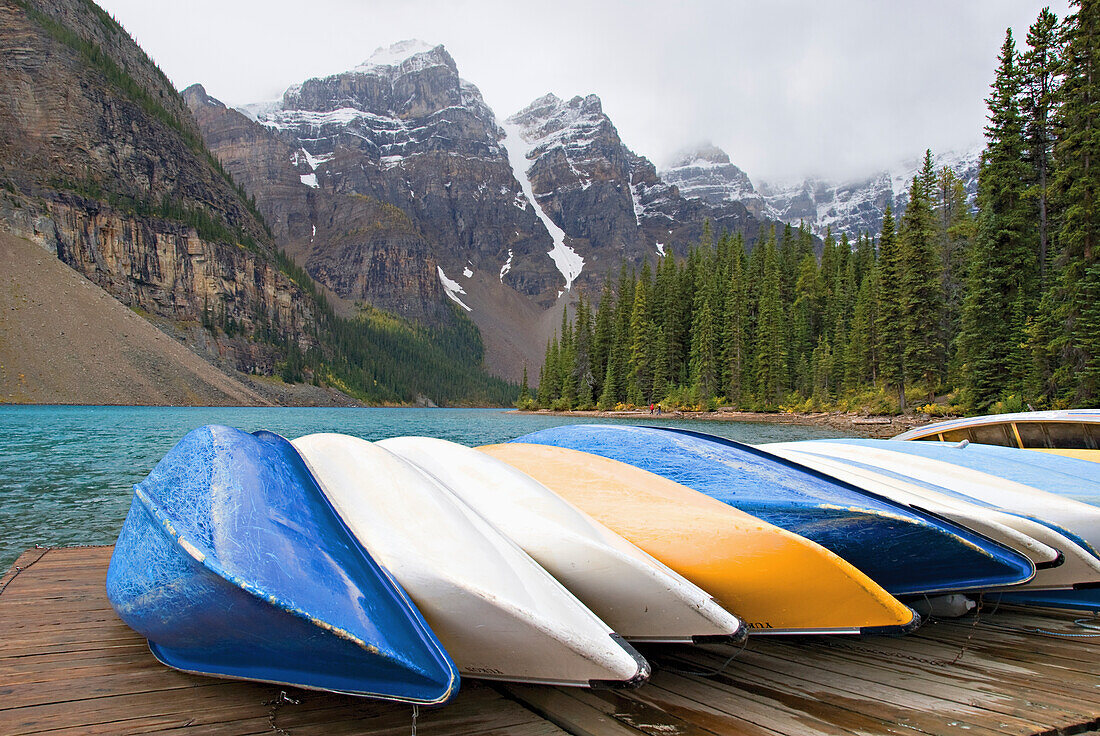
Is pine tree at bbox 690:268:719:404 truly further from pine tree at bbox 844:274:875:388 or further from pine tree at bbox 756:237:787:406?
pine tree at bbox 844:274:875:388

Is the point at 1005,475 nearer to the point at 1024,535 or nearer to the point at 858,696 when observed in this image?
the point at 1024,535

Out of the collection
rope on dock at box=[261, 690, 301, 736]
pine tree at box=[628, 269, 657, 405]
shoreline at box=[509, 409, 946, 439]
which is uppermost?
pine tree at box=[628, 269, 657, 405]

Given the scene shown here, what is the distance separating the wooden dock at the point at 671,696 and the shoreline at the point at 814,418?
1937 centimetres

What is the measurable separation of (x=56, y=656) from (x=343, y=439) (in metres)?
1.78

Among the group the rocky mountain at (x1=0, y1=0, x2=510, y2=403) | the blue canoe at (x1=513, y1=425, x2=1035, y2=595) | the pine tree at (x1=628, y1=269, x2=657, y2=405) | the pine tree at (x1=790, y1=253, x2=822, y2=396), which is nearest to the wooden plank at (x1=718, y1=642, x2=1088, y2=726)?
the blue canoe at (x1=513, y1=425, x2=1035, y2=595)

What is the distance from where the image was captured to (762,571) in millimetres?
2738

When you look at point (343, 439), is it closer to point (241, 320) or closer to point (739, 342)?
point (739, 342)

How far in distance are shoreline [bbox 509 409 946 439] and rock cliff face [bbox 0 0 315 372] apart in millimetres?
68284

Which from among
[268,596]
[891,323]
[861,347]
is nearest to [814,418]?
[861,347]

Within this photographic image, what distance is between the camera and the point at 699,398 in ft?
171

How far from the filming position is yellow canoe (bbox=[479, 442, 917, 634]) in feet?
8.59

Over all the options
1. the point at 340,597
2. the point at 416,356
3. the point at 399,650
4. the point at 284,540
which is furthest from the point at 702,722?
the point at 416,356

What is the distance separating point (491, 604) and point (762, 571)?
1.32 metres

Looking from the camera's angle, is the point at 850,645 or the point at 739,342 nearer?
the point at 850,645
